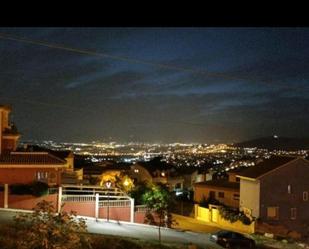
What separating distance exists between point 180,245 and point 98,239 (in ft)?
12.8

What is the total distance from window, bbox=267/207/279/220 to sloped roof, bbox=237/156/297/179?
247 centimetres

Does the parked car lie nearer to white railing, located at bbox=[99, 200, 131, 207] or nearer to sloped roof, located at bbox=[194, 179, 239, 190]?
white railing, located at bbox=[99, 200, 131, 207]

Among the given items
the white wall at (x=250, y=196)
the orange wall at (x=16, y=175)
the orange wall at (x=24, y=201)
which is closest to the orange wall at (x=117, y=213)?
the orange wall at (x=24, y=201)

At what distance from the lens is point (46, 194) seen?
2519cm

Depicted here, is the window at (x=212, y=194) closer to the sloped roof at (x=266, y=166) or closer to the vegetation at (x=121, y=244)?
the sloped roof at (x=266, y=166)

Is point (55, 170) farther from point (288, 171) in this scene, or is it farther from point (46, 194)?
point (288, 171)

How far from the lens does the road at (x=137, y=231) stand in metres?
21.3

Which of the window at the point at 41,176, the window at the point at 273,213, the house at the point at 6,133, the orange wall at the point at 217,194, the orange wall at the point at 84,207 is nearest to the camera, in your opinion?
the orange wall at the point at 84,207

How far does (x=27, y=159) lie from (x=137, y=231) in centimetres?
912

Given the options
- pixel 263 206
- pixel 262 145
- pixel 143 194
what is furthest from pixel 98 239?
pixel 262 145

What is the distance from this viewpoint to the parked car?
24.3 meters

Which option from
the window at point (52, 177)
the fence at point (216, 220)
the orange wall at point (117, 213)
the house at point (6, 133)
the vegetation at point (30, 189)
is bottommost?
the fence at point (216, 220)

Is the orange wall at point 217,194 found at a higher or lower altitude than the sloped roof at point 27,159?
lower
